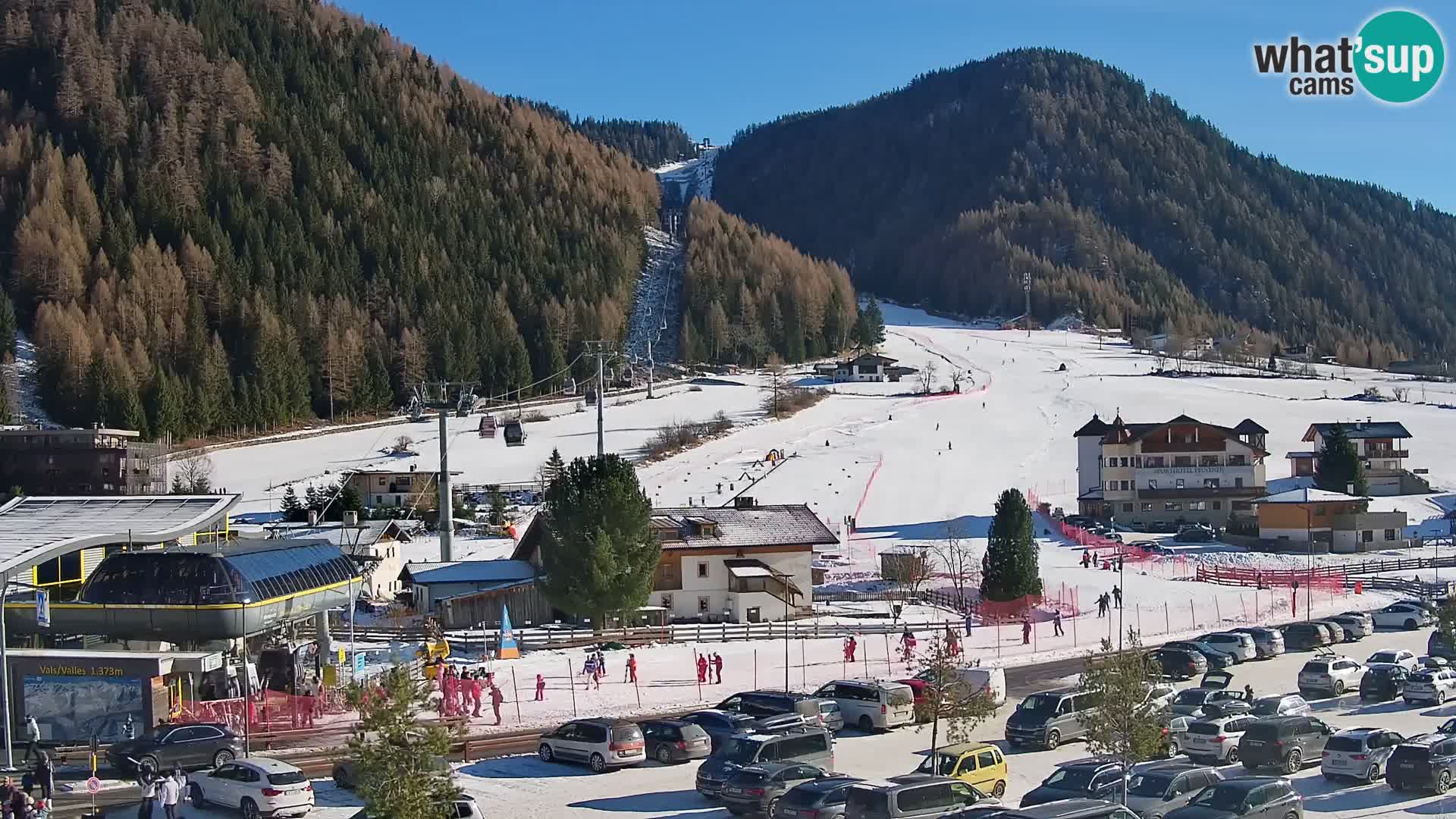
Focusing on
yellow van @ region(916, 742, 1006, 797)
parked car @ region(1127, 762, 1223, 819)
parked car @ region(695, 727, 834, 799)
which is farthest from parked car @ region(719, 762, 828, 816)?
parked car @ region(1127, 762, 1223, 819)

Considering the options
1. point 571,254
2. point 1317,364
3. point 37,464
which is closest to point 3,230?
point 571,254

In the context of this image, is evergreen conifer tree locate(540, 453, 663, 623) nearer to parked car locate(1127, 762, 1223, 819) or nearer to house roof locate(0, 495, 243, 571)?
house roof locate(0, 495, 243, 571)

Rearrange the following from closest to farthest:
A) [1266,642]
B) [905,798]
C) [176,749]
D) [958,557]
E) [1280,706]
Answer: [905,798]
[176,749]
[1280,706]
[1266,642]
[958,557]

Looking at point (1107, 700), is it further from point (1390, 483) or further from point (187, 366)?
point (187, 366)

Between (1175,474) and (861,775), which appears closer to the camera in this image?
(861,775)

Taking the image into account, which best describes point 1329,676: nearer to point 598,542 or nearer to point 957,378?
point 598,542

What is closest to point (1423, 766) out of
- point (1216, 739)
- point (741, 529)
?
point (1216, 739)

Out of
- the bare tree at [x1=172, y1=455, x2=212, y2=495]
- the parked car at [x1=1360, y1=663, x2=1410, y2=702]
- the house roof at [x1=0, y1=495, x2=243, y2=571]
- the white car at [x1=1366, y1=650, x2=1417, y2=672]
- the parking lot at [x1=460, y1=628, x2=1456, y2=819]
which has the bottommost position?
the parking lot at [x1=460, y1=628, x2=1456, y2=819]
